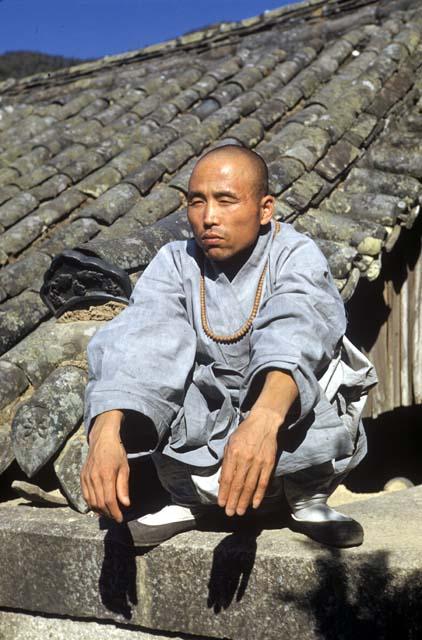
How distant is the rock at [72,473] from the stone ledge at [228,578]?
6 centimetres

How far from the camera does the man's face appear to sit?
8.07ft

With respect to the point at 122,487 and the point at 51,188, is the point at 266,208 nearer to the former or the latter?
the point at 122,487

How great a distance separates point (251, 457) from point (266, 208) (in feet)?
2.85

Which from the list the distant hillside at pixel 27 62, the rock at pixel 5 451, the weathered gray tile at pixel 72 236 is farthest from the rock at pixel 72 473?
the distant hillside at pixel 27 62

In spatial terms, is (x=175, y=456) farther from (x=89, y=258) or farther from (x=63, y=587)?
(x=89, y=258)

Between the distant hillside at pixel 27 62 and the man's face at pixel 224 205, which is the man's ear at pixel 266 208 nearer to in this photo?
the man's face at pixel 224 205

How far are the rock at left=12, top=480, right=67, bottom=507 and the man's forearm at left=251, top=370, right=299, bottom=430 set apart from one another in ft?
3.83

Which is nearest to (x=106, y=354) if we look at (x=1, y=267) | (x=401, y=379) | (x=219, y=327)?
(x=219, y=327)

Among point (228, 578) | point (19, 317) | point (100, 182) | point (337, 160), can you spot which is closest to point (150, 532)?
point (228, 578)

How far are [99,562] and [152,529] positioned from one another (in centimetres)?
25

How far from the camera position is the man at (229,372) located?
224 cm

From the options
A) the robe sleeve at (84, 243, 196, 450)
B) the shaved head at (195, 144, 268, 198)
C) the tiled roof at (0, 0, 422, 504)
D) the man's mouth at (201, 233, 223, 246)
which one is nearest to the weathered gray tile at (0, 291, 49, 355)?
the tiled roof at (0, 0, 422, 504)

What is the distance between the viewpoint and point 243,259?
Result: 2.58 m

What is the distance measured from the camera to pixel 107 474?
7.25 feet
